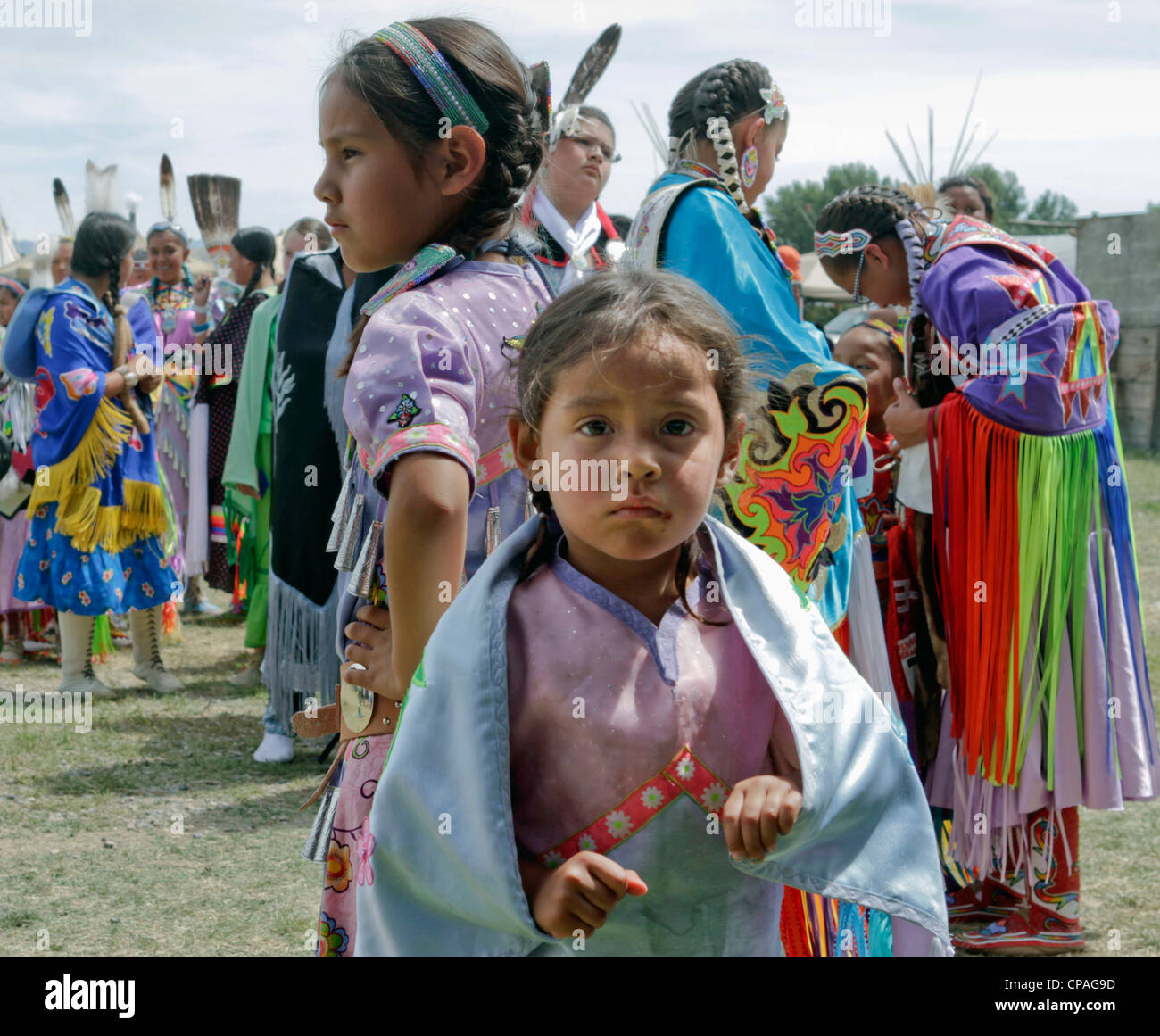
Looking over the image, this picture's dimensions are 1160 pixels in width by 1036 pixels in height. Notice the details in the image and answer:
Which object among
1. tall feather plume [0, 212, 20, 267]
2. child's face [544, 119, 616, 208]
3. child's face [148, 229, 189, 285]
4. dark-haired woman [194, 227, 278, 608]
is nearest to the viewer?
child's face [544, 119, 616, 208]

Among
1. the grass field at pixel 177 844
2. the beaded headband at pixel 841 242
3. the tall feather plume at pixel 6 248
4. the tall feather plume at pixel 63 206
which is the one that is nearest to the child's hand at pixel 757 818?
the grass field at pixel 177 844

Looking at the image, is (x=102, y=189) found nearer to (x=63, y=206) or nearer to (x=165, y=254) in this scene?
(x=165, y=254)

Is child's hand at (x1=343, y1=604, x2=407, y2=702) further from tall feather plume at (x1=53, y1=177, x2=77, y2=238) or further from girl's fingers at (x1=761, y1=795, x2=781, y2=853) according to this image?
tall feather plume at (x1=53, y1=177, x2=77, y2=238)

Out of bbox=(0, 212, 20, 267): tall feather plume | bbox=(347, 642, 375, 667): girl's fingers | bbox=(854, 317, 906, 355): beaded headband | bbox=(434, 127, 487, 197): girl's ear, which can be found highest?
bbox=(0, 212, 20, 267): tall feather plume

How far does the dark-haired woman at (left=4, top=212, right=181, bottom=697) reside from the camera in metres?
5.58

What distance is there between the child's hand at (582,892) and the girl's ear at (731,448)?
18.1 inches

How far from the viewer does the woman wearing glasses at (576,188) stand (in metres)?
4.71

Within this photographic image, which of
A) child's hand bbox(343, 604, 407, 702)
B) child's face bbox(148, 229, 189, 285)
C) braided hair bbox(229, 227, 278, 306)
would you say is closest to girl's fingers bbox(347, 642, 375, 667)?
child's hand bbox(343, 604, 407, 702)

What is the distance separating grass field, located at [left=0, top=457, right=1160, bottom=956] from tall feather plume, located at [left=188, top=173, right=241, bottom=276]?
3.90 metres

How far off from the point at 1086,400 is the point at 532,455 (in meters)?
2.20

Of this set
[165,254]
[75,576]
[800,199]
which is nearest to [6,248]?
[165,254]

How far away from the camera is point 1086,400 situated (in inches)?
125

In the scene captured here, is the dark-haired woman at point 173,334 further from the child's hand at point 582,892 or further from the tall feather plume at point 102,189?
the child's hand at point 582,892
